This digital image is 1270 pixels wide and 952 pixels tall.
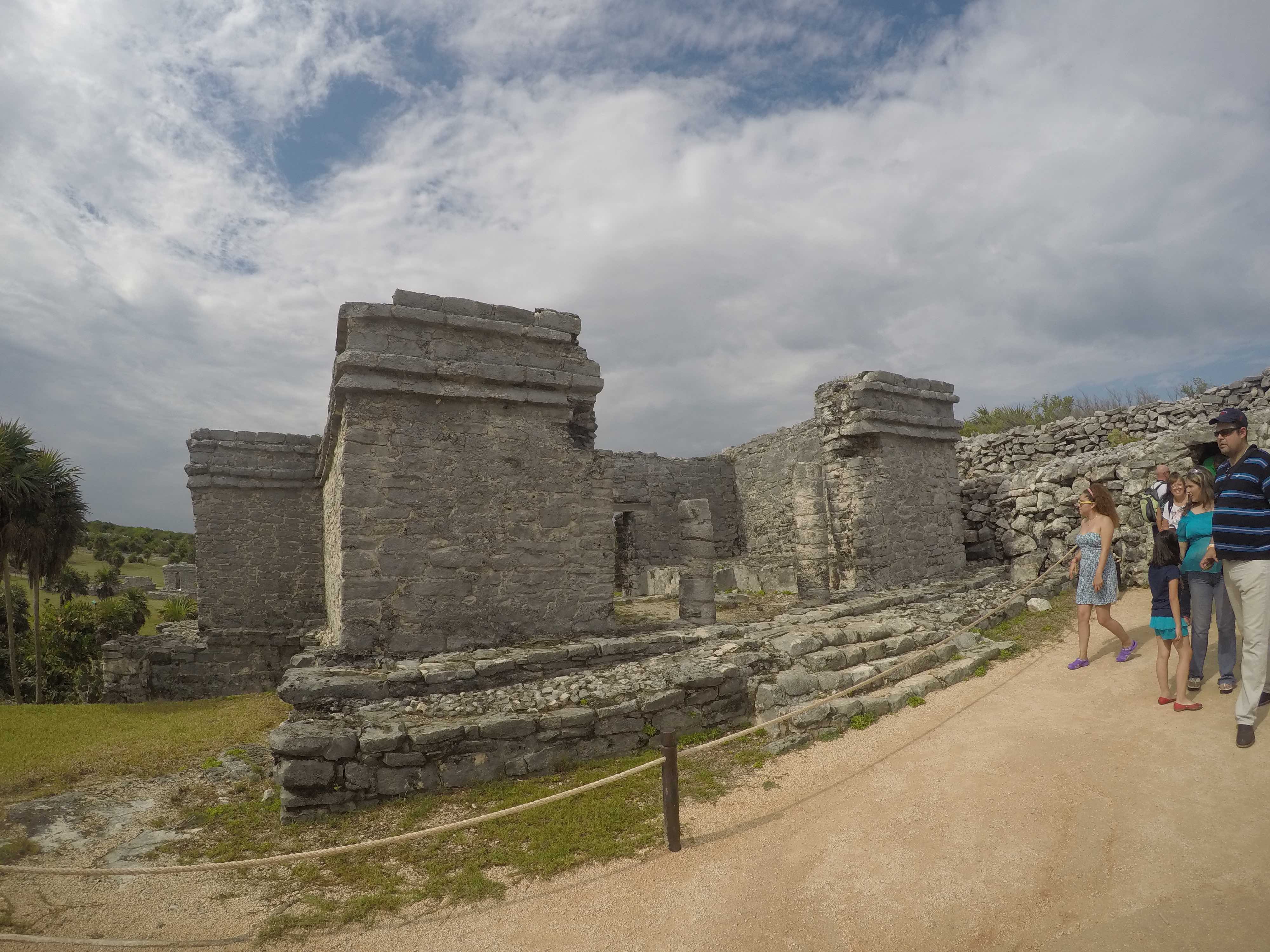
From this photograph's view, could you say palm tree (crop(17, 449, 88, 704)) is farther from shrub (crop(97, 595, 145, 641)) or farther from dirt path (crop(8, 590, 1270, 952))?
dirt path (crop(8, 590, 1270, 952))

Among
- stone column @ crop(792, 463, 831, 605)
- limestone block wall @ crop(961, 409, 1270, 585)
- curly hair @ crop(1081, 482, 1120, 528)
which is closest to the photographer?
curly hair @ crop(1081, 482, 1120, 528)

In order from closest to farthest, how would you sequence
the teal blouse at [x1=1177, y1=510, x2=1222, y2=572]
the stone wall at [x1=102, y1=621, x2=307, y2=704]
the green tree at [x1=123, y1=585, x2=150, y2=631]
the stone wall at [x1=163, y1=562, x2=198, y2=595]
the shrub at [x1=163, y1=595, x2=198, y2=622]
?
1. the teal blouse at [x1=1177, y1=510, x2=1222, y2=572]
2. the stone wall at [x1=102, y1=621, x2=307, y2=704]
3. the shrub at [x1=163, y1=595, x2=198, y2=622]
4. the green tree at [x1=123, y1=585, x2=150, y2=631]
5. the stone wall at [x1=163, y1=562, x2=198, y2=595]

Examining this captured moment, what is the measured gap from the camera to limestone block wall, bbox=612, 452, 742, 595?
747 inches

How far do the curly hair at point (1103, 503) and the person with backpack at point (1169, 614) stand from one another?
33.7 inches

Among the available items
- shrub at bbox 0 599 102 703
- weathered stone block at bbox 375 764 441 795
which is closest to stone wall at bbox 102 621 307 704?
weathered stone block at bbox 375 764 441 795

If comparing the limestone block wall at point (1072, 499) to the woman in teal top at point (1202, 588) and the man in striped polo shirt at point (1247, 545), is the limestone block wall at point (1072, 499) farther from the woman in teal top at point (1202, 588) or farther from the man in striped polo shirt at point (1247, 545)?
the man in striped polo shirt at point (1247, 545)

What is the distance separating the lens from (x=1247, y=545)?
421 cm

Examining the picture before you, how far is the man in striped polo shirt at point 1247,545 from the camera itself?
4176 millimetres

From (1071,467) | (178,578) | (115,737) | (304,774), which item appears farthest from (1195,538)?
(178,578)

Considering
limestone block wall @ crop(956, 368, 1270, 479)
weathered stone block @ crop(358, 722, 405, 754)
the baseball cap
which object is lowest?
weathered stone block @ crop(358, 722, 405, 754)

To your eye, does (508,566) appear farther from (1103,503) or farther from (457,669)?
(1103,503)

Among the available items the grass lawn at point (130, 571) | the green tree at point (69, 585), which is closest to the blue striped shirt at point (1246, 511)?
the green tree at point (69, 585)

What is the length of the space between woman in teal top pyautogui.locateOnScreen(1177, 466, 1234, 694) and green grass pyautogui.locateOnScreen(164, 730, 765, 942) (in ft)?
11.4

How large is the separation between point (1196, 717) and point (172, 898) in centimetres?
698
